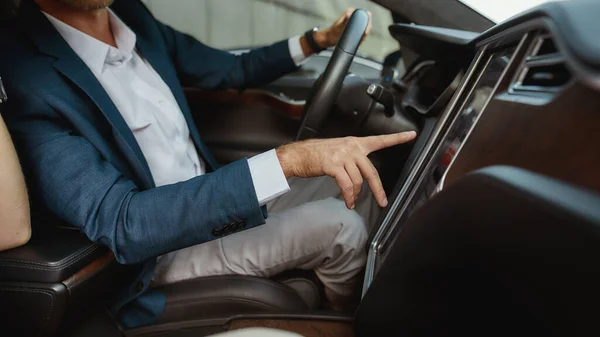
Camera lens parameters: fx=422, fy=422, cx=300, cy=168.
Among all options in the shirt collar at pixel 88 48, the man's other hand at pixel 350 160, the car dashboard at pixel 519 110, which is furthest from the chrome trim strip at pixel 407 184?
the shirt collar at pixel 88 48

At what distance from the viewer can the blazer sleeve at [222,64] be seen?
140 centimetres

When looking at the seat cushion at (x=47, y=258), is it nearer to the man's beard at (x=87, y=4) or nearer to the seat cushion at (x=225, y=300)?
the seat cushion at (x=225, y=300)

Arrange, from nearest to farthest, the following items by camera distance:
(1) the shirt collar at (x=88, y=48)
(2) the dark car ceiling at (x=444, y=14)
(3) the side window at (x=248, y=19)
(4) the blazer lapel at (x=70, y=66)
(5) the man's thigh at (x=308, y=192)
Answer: (4) the blazer lapel at (x=70, y=66)
(1) the shirt collar at (x=88, y=48)
(2) the dark car ceiling at (x=444, y=14)
(5) the man's thigh at (x=308, y=192)
(3) the side window at (x=248, y=19)

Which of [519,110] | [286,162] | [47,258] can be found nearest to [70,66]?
[47,258]

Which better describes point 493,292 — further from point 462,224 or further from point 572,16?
point 572,16

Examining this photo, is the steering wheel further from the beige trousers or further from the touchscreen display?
the touchscreen display

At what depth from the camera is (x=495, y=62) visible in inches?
25.2

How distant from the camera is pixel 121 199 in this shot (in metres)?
0.73

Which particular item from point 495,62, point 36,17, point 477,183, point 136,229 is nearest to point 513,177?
point 477,183

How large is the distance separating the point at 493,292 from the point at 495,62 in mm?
388

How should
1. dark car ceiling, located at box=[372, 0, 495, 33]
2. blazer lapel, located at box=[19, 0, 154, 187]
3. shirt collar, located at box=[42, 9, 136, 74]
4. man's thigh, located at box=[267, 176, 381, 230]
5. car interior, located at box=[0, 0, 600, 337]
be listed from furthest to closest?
1. man's thigh, located at box=[267, 176, 381, 230]
2. dark car ceiling, located at box=[372, 0, 495, 33]
3. shirt collar, located at box=[42, 9, 136, 74]
4. blazer lapel, located at box=[19, 0, 154, 187]
5. car interior, located at box=[0, 0, 600, 337]

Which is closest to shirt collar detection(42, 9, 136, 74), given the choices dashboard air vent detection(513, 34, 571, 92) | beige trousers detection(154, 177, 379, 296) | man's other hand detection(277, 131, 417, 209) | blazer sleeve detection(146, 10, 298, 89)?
blazer sleeve detection(146, 10, 298, 89)

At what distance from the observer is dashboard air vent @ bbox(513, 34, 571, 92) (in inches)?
16.5

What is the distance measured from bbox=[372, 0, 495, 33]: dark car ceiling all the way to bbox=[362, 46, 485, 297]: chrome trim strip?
0.44 meters
